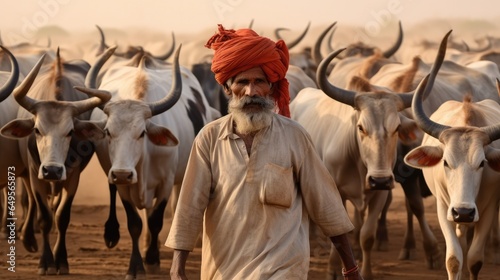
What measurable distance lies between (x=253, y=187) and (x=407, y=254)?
7686 millimetres

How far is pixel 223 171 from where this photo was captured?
563 cm

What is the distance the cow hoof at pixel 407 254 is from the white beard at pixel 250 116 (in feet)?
24.7

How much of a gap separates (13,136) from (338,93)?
A: 3.01m

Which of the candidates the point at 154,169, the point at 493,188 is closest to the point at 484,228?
the point at 493,188

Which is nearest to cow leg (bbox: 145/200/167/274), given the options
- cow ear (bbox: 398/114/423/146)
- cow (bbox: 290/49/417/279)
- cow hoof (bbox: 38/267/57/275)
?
cow hoof (bbox: 38/267/57/275)

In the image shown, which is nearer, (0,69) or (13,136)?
(13,136)

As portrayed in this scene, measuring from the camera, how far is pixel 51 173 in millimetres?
11117

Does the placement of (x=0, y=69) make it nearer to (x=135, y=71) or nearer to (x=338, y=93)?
(x=135, y=71)

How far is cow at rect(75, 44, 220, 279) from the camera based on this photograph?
11164 millimetres

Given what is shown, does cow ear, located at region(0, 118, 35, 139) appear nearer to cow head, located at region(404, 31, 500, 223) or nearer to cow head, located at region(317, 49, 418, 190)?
cow head, located at region(317, 49, 418, 190)


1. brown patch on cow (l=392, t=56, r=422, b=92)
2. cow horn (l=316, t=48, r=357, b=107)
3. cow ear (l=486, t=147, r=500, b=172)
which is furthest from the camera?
brown patch on cow (l=392, t=56, r=422, b=92)

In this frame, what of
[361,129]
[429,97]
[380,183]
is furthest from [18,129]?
[429,97]

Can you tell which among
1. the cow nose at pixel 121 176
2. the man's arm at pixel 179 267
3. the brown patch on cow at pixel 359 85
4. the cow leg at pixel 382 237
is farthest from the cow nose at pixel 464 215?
the cow leg at pixel 382 237

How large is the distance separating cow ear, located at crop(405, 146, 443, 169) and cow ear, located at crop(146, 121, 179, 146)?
8.27 feet
